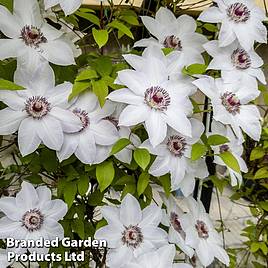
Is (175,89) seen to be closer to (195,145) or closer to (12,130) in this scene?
(195,145)

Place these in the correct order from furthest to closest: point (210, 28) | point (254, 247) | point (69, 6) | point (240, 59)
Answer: point (254, 247) < point (210, 28) < point (240, 59) < point (69, 6)

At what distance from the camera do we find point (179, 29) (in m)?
0.82

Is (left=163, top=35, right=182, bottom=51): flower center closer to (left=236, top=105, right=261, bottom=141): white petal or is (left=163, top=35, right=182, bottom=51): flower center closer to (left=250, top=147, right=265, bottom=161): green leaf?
(left=236, top=105, right=261, bottom=141): white petal

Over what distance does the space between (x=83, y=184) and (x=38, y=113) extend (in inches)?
5.6

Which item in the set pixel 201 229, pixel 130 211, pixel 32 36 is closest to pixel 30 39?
pixel 32 36

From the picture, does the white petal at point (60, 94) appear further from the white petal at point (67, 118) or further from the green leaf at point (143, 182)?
the green leaf at point (143, 182)

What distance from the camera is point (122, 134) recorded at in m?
0.73

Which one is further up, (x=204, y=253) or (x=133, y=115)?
(x=133, y=115)

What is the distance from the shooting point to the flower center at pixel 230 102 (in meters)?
0.75

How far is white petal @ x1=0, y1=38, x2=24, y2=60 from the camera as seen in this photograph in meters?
0.69

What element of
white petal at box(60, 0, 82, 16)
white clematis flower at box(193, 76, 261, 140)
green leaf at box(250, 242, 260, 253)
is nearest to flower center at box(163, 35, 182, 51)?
white clematis flower at box(193, 76, 261, 140)

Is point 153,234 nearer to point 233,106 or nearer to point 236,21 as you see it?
point 233,106

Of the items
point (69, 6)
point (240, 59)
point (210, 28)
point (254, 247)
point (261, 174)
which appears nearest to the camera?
point (69, 6)

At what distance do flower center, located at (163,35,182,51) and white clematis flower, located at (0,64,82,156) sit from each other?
0.21 meters
